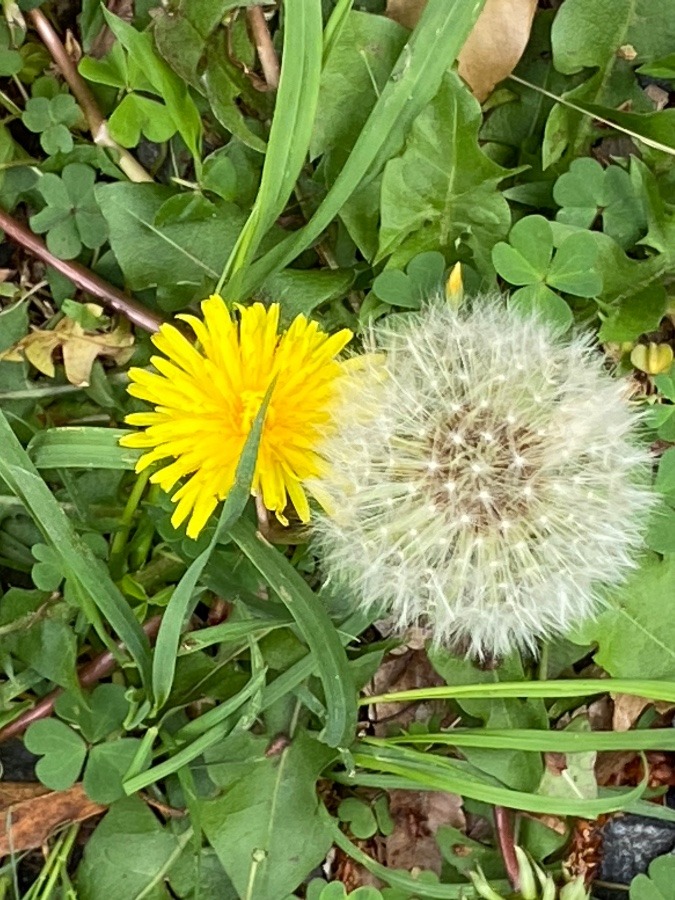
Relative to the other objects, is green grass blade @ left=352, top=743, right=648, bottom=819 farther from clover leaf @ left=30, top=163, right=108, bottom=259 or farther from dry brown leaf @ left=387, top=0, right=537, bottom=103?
dry brown leaf @ left=387, top=0, right=537, bottom=103

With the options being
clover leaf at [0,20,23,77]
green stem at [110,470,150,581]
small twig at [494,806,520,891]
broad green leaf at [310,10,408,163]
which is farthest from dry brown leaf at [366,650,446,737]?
clover leaf at [0,20,23,77]

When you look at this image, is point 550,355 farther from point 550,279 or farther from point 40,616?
point 40,616

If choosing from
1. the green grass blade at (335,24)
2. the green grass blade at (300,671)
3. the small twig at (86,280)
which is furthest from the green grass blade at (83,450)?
the green grass blade at (335,24)

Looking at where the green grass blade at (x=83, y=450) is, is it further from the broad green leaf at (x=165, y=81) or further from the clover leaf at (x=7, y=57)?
the clover leaf at (x=7, y=57)

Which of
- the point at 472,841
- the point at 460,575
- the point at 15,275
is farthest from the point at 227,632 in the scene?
the point at 15,275

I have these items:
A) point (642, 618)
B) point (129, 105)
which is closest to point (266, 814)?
point (642, 618)

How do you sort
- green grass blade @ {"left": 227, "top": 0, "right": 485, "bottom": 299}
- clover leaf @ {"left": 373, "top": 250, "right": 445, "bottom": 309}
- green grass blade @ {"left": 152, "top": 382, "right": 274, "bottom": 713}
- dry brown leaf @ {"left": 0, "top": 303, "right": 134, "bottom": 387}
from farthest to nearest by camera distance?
dry brown leaf @ {"left": 0, "top": 303, "right": 134, "bottom": 387} → clover leaf @ {"left": 373, "top": 250, "right": 445, "bottom": 309} → green grass blade @ {"left": 227, "top": 0, "right": 485, "bottom": 299} → green grass blade @ {"left": 152, "top": 382, "right": 274, "bottom": 713}
